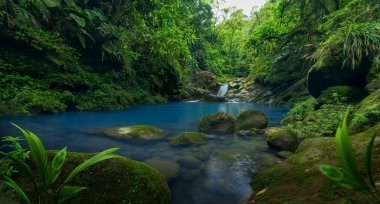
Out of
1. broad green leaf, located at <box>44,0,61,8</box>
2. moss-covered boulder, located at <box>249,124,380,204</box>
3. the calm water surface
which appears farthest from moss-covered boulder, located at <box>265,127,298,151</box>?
broad green leaf, located at <box>44,0,61,8</box>

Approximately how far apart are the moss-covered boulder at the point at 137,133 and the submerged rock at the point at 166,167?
1.72m

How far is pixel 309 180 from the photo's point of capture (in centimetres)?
246

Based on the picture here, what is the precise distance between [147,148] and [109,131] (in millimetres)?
2035

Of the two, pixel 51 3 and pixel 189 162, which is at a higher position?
pixel 51 3

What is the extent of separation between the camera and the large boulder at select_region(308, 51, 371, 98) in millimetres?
7992

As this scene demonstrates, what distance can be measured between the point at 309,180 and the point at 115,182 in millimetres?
2141

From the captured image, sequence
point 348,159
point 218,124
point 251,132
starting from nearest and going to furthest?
point 348,159 < point 251,132 < point 218,124

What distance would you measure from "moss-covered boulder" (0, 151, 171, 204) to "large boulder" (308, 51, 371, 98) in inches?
327

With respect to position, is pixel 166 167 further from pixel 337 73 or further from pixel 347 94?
pixel 337 73

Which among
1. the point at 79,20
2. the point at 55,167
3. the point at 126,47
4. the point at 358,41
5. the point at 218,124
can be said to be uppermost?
the point at 79,20

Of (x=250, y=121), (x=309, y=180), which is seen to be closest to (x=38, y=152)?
(x=309, y=180)

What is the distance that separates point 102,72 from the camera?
15.6m

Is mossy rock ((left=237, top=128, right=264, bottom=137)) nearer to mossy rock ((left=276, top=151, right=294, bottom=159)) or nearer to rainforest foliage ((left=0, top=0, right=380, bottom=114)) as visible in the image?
mossy rock ((left=276, top=151, right=294, bottom=159))

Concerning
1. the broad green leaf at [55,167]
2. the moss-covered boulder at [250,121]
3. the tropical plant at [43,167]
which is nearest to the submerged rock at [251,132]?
the moss-covered boulder at [250,121]
